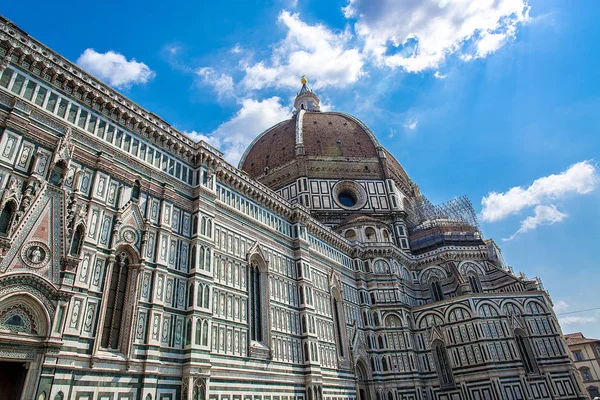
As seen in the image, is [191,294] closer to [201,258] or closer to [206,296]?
[206,296]

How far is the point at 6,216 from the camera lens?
13.1 m

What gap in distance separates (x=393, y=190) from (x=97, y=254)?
3305 centimetres

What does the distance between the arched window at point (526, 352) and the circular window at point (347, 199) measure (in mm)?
19125

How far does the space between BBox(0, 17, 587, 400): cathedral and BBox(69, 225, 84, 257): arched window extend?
85mm

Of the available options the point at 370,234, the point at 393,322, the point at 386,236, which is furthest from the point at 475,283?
the point at 370,234

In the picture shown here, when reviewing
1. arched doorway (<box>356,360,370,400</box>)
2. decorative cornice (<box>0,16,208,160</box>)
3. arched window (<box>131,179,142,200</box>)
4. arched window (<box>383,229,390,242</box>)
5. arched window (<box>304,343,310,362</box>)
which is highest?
arched window (<box>383,229,390,242</box>)

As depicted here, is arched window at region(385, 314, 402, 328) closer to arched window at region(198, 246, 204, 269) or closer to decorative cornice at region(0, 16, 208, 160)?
arched window at region(198, 246, 204, 269)

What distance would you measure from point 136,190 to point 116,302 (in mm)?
5005

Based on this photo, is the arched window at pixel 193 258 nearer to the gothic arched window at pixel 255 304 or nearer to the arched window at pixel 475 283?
the gothic arched window at pixel 255 304

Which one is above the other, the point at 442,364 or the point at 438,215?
the point at 438,215

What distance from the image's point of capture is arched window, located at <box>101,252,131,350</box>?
588 inches

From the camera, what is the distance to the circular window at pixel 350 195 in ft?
139

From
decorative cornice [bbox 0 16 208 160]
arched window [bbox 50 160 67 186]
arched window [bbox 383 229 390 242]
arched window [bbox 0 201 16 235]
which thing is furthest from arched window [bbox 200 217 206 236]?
arched window [bbox 383 229 390 242]

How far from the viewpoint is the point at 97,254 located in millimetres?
15281
